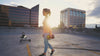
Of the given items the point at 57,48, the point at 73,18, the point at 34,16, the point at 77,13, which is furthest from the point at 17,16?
the point at 77,13

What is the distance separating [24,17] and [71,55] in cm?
8253

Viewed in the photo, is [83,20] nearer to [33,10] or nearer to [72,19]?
[72,19]

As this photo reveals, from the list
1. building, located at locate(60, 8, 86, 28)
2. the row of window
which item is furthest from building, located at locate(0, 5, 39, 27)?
the row of window

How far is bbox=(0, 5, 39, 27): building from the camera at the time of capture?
213ft

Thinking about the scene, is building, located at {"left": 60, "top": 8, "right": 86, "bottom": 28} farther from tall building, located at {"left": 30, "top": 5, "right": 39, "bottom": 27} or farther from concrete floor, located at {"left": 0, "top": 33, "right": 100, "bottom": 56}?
concrete floor, located at {"left": 0, "top": 33, "right": 100, "bottom": 56}

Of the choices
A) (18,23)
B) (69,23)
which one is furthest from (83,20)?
(18,23)

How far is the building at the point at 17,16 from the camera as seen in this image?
65.0 metres

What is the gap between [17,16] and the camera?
71.8 meters

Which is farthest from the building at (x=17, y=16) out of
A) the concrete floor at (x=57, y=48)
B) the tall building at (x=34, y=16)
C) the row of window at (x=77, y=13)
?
the concrete floor at (x=57, y=48)

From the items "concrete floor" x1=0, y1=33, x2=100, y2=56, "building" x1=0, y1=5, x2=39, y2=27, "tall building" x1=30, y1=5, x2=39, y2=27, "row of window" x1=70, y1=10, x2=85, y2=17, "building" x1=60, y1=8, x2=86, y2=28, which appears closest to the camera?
"concrete floor" x1=0, y1=33, x2=100, y2=56

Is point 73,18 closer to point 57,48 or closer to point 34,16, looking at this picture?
point 34,16

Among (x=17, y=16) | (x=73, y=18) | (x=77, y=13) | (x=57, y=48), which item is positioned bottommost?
(x=57, y=48)

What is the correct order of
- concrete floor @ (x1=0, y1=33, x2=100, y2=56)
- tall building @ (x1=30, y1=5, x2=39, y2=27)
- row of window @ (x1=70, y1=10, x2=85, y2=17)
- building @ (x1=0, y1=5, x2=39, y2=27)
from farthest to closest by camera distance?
row of window @ (x1=70, y1=10, x2=85, y2=17) < tall building @ (x1=30, y1=5, x2=39, y2=27) < building @ (x1=0, y1=5, x2=39, y2=27) < concrete floor @ (x1=0, y1=33, x2=100, y2=56)

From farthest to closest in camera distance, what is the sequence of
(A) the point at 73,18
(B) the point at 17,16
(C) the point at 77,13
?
1. (C) the point at 77,13
2. (A) the point at 73,18
3. (B) the point at 17,16
